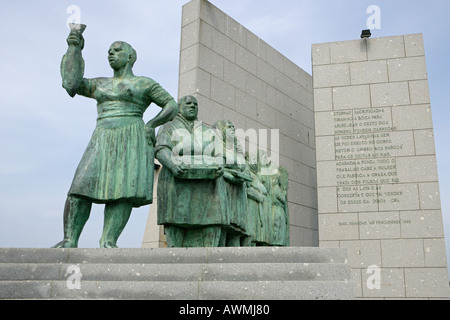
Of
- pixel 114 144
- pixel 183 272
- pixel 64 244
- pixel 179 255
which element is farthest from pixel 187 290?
pixel 114 144

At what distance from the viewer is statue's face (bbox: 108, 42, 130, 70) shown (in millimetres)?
5738

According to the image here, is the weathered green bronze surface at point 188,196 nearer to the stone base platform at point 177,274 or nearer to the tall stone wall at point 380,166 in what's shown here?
the stone base platform at point 177,274

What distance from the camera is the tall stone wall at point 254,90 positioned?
32.0 feet

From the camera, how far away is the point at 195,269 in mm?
4336

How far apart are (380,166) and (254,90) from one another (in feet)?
10.1

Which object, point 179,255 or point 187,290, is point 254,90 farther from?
point 187,290

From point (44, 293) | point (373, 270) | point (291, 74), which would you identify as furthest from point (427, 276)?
point (44, 293)

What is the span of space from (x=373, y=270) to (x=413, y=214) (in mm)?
1211

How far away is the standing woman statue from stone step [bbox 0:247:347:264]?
42 centimetres

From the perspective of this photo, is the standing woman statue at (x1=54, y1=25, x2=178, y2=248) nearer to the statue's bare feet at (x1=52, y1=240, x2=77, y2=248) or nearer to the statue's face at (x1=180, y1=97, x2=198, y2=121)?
the statue's bare feet at (x1=52, y1=240, x2=77, y2=248)

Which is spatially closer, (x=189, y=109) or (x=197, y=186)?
(x=197, y=186)

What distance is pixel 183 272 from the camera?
434 cm

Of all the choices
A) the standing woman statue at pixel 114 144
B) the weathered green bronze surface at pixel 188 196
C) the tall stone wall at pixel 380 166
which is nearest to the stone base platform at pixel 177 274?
the standing woman statue at pixel 114 144
